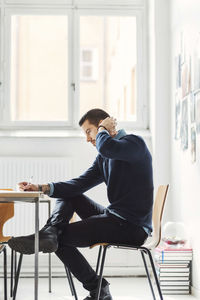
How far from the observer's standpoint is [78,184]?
3.04m

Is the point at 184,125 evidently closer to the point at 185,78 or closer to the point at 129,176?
the point at 185,78

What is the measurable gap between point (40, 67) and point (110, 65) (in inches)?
25.9

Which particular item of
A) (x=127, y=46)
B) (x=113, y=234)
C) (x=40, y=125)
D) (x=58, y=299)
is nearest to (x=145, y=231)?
(x=113, y=234)

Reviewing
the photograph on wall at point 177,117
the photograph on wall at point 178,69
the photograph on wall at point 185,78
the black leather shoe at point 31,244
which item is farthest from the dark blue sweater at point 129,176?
the photograph on wall at point 178,69

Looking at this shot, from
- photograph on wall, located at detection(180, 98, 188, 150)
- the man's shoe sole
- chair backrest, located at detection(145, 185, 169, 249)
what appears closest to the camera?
the man's shoe sole

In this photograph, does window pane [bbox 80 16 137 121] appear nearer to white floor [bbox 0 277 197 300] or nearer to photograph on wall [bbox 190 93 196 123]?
photograph on wall [bbox 190 93 196 123]

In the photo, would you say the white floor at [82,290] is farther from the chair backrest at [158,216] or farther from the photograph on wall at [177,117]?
the photograph on wall at [177,117]

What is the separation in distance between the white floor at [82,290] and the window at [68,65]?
1.42 m

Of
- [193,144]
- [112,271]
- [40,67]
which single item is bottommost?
[112,271]

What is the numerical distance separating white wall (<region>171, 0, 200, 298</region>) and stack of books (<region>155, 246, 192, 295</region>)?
2.4 inches

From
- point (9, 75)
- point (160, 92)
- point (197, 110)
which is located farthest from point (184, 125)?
point (9, 75)

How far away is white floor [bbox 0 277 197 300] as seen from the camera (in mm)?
3584

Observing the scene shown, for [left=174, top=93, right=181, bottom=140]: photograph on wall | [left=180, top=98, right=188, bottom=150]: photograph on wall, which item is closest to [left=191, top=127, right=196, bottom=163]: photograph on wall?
[left=180, top=98, right=188, bottom=150]: photograph on wall

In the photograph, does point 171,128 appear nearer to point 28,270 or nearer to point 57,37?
point 57,37
